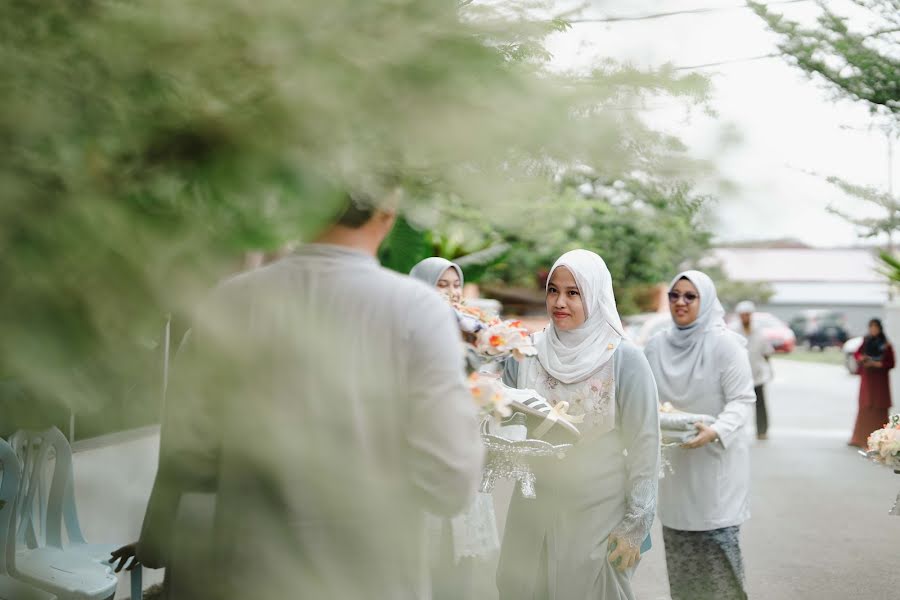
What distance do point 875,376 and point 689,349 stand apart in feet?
27.0

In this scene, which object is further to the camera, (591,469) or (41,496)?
(41,496)

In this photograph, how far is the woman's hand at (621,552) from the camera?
3.41 metres

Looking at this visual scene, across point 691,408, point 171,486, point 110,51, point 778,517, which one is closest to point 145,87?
point 110,51

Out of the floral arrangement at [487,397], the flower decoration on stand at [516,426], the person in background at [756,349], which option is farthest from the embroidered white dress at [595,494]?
the person in background at [756,349]

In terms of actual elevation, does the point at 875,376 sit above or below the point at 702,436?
below

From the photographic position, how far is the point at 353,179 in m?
0.83

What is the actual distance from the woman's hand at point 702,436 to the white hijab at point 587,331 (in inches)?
43.0

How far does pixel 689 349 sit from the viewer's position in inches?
197

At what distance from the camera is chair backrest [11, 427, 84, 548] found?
3.97 metres

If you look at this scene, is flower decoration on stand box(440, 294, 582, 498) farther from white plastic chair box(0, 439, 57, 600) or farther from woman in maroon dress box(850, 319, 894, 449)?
woman in maroon dress box(850, 319, 894, 449)

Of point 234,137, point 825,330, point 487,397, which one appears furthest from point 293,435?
point 825,330

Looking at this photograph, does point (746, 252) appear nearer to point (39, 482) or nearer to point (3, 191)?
point (3, 191)

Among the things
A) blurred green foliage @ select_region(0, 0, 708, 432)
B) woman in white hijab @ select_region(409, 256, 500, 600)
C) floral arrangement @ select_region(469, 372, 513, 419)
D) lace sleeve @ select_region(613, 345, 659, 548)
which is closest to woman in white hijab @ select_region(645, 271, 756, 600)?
woman in white hijab @ select_region(409, 256, 500, 600)

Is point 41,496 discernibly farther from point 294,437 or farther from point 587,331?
point 294,437
